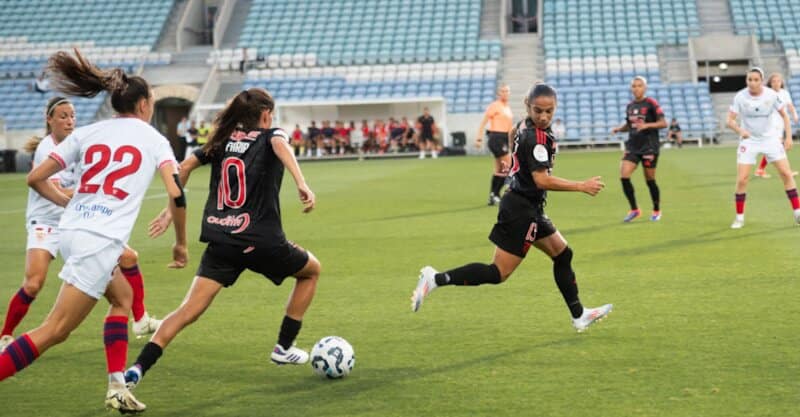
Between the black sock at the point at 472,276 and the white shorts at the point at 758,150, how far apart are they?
7.19 meters

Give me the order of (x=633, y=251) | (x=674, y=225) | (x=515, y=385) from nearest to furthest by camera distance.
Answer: (x=515, y=385) → (x=633, y=251) → (x=674, y=225)

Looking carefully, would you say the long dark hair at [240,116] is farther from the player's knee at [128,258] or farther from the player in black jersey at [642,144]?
the player in black jersey at [642,144]

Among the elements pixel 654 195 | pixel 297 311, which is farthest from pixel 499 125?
pixel 297 311

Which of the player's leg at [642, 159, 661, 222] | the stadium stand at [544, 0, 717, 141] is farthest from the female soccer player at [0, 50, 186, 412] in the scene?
the stadium stand at [544, 0, 717, 141]

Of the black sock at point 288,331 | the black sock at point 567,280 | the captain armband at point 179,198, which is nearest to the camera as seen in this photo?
the captain armband at point 179,198

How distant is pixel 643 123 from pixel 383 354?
870 centimetres

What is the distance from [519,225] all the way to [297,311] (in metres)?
1.74

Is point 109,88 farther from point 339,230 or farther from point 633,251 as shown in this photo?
point 339,230

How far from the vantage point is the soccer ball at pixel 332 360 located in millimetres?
6227

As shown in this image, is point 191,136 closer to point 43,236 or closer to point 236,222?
point 43,236

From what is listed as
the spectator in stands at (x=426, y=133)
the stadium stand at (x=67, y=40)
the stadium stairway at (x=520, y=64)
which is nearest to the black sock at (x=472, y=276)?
the spectator in stands at (x=426, y=133)

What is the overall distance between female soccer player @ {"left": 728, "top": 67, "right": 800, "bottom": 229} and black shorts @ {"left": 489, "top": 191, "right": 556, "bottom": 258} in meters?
6.96

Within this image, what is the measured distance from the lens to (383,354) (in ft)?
22.7

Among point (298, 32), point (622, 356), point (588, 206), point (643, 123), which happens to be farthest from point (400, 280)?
point (298, 32)
